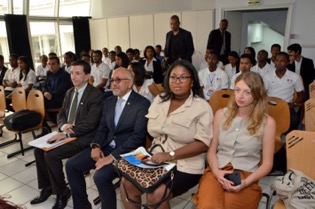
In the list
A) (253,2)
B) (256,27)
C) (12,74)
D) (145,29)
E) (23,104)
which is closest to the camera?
(23,104)

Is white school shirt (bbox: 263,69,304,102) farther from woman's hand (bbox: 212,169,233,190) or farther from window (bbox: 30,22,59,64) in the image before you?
window (bbox: 30,22,59,64)

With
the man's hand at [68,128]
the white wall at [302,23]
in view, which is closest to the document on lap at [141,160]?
the man's hand at [68,128]

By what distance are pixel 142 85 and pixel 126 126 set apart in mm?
1211

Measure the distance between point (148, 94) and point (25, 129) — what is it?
1655mm

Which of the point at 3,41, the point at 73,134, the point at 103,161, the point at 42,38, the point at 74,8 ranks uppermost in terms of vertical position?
the point at 74,8

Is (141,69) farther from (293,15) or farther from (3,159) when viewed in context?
(293,15)

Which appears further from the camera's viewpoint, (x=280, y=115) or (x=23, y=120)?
(x=23, y=120)

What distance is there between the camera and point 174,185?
1780mm

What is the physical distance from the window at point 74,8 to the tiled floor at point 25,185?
660 centimetres

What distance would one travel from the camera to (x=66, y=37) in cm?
934

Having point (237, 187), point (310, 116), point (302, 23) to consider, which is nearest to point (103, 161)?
point (237, 187)

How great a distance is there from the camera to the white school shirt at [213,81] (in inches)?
151

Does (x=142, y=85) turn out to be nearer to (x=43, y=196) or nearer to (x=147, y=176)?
(x=43, y=196)

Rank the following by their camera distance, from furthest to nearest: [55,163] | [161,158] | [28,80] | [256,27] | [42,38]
Result: [256,27]
[42,38]
[28,80]
[55,163]
[161,158]
